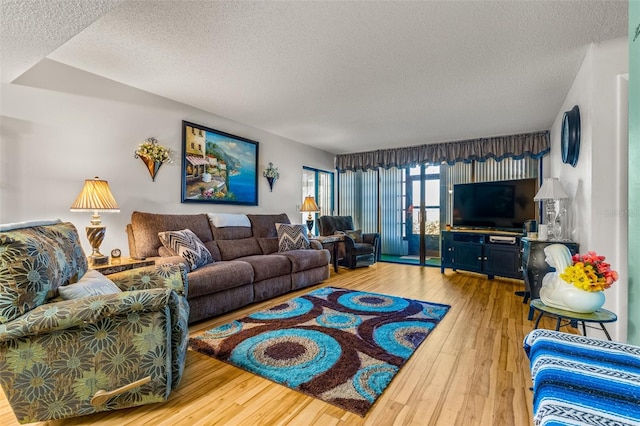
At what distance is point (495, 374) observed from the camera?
1.87 meters

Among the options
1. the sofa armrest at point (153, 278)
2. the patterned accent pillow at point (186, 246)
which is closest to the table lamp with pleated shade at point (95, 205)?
the patterned accent pillow at point (186, 246)

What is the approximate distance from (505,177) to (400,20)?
13.5ft

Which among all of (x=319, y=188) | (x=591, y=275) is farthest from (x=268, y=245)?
(x=591, y=275)

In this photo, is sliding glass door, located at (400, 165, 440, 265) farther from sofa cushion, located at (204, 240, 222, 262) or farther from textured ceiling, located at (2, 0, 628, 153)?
sofa cushion, located at (204, 240, 222, 262)

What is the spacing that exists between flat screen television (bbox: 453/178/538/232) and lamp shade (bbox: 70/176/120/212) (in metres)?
4.81

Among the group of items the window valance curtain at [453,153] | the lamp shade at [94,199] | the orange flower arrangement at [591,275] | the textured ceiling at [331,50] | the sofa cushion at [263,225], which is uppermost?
the textured ceiling at [331,50]

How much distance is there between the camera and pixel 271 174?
4.80m

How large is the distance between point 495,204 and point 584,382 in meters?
4.01

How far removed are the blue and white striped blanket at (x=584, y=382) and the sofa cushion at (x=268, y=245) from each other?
10.5ft

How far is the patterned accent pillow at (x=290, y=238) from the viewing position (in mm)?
4185

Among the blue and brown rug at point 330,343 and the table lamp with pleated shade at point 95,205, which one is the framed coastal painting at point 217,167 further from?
A: the blue and brown rug at point 330,343

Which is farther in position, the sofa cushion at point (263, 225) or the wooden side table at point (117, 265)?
the sofa cushion at point (263, 225)

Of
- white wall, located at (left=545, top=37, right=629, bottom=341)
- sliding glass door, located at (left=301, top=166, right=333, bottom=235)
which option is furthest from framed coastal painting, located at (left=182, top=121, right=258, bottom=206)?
white wall, located at (left=545, top=37, right=629, bottom=341)

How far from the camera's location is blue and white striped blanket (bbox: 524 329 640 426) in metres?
0.90
